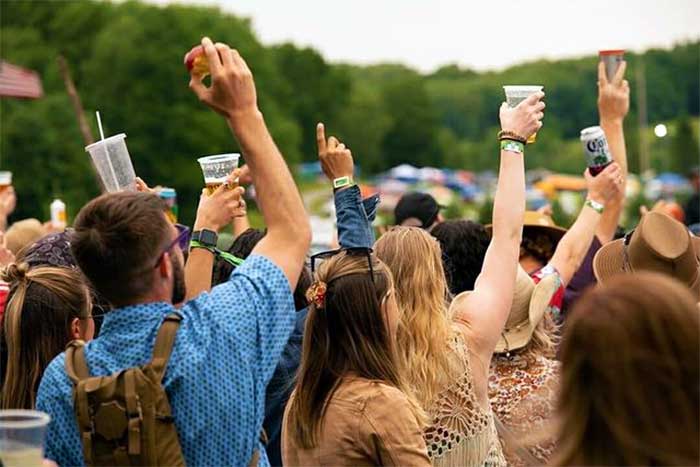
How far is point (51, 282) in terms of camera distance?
459 centimetres

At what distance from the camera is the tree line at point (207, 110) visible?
188 feet

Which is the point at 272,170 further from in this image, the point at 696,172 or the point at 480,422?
the point at 696,172

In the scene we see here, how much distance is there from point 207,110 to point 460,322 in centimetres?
7210

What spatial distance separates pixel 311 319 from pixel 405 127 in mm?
135311

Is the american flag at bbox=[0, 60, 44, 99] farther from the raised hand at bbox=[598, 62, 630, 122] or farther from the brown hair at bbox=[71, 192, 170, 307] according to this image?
the brown hair at bbox=[71, 192, 170, 307]

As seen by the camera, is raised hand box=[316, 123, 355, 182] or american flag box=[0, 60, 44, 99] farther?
american flag box=[0, 60, 44, 99]

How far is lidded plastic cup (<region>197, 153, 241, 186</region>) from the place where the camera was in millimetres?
5148

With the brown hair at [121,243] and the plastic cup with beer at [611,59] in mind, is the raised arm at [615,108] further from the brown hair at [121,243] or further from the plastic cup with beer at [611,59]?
the brown hair at [121,243]

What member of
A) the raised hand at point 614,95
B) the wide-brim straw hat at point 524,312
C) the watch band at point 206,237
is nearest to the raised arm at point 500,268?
the wide-brim straw hat at point 524,312

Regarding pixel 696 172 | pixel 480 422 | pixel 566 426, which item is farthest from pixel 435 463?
pixel 696 172

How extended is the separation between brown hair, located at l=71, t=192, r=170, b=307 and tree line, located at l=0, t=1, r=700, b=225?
34.9 meters

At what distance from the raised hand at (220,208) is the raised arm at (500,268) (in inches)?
34.4

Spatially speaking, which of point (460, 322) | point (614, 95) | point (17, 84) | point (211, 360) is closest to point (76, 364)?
point (211, 360)

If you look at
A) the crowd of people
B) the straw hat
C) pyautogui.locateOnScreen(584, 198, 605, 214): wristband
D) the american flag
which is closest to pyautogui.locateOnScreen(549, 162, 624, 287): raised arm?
pyautogui.locateOnScreen(584, 198, 605, 214): wristband
